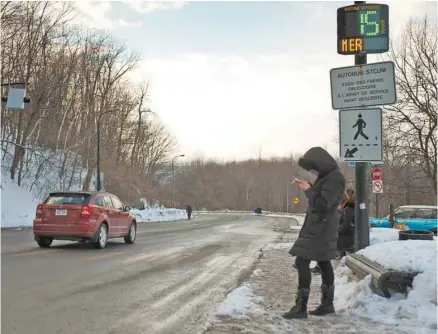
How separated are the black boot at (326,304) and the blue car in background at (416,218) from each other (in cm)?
1609

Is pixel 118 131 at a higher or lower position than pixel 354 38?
higher

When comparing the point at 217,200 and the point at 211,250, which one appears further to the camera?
the point at 217,200

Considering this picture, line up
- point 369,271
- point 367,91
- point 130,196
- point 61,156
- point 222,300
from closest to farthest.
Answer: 1. point 369,271
2. point 222,300
3. point 367,91
4. point 61,156
5. point 130,196

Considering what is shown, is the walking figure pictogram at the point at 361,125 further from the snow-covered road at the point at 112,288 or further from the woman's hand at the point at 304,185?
the snow-covered road at the point at 112,288

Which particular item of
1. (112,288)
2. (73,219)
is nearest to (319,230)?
(112,288)

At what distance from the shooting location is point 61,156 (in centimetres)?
3938

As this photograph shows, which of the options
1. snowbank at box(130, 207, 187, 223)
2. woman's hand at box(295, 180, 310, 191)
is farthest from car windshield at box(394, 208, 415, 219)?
snowbank at box(130, 207, 187, 223)

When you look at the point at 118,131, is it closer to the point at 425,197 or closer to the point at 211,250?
the point at 425,197

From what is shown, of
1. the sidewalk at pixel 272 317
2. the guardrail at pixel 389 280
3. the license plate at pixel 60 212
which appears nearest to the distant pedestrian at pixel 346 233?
the sidewalk at pixel 272 317

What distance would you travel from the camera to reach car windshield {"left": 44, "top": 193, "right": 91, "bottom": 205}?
43.8 ft

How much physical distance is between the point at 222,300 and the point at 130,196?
2033 inches

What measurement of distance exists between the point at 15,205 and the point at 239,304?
2675cm

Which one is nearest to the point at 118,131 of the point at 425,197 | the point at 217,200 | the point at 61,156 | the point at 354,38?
the point at 61,156

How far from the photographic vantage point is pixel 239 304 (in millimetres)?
6211
